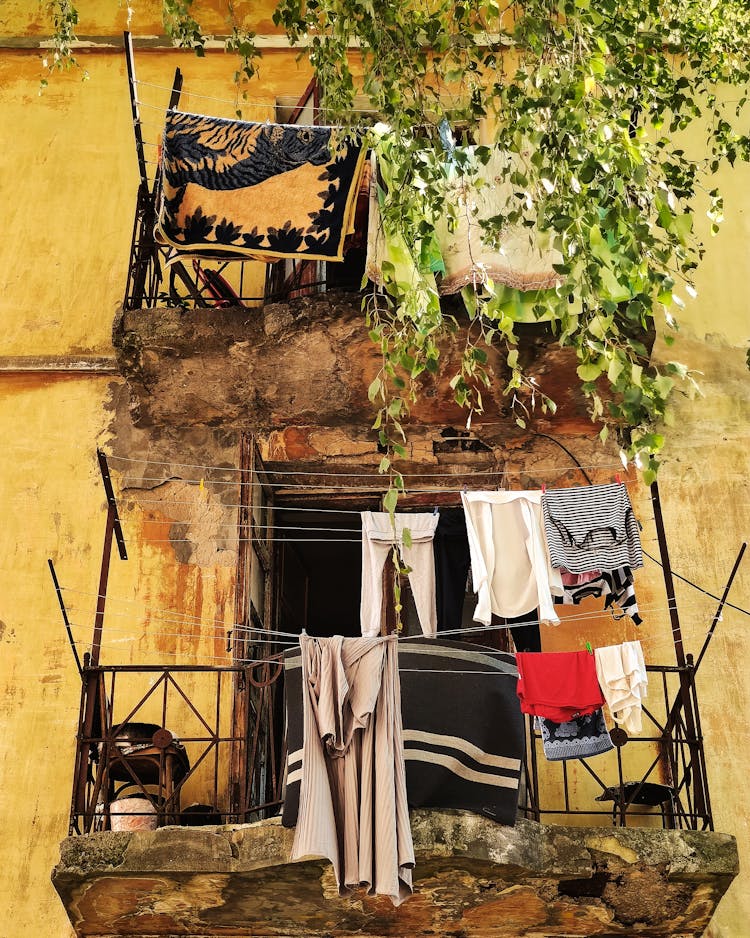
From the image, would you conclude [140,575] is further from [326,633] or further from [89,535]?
[326,633]

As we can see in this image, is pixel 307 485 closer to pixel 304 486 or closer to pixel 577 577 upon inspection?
pixel 304 486

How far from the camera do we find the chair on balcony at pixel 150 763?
7.31m

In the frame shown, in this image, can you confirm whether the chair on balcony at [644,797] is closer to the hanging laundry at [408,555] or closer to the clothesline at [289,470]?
the hanging laundry at [408,555]

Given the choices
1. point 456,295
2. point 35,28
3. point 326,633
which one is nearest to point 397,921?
point 456,295

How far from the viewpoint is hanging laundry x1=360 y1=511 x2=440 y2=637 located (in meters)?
8.07

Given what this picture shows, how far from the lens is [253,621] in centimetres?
877

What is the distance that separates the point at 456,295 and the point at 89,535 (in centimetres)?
301

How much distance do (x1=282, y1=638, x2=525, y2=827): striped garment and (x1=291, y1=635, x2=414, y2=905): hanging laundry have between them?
13 cm

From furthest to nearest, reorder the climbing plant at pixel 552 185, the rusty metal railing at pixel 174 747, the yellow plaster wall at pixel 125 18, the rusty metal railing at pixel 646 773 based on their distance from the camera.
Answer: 1. the yellow plaster wall at pixel 125 18
2. the rusty metal railing at pixel 646 773
3. the rusty metal railing at pixel 174 747
4. the climbing plant at pixel 552 185

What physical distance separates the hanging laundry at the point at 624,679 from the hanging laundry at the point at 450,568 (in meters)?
1.06

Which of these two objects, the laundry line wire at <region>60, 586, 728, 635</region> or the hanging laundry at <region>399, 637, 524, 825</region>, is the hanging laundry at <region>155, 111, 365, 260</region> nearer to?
the laundry line wire at <region>60, 586, 728, 635</region>

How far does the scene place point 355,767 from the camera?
6801 millimetres

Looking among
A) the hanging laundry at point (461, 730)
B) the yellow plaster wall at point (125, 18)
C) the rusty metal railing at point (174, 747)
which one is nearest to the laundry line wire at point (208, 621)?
the rusty metal railing at point (174, 747)

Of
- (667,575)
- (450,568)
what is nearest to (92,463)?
(450,568)
